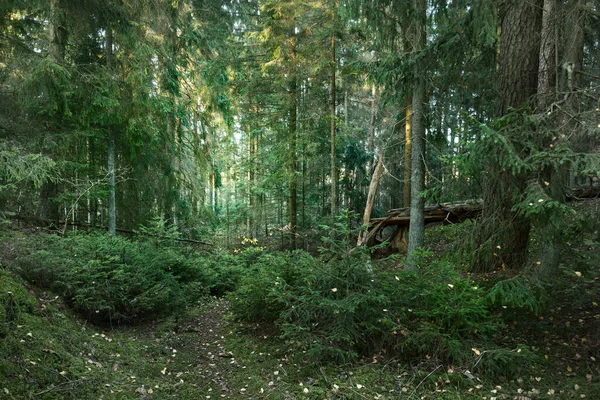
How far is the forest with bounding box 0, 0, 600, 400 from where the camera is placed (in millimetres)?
3883

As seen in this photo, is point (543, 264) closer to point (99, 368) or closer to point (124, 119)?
point (99, 368)

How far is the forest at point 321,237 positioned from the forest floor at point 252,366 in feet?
0.08

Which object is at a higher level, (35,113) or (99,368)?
(35,113)

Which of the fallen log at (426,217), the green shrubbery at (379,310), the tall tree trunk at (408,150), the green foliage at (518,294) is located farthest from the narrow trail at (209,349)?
the tall tree trunk at (408,150)

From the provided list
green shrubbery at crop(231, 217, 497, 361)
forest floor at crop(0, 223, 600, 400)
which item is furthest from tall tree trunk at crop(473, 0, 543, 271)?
green shrubbery at crop(231, 217, 497, 361)

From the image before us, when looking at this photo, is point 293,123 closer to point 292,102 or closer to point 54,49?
point 292,102

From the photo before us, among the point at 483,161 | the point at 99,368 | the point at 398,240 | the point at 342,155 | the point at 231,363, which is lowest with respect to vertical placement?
the point at 231,363

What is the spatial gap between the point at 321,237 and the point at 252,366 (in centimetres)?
201

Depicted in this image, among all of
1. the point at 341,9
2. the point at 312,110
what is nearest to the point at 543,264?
the point at 341,9

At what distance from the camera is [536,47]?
19.1 ft

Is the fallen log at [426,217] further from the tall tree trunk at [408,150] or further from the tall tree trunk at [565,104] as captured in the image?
the tall tree trunk at [565,104]

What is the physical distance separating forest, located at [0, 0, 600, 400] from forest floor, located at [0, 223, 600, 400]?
25 mm

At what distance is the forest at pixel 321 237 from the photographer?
3883 mm

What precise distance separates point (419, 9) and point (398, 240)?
5910 millimetres
